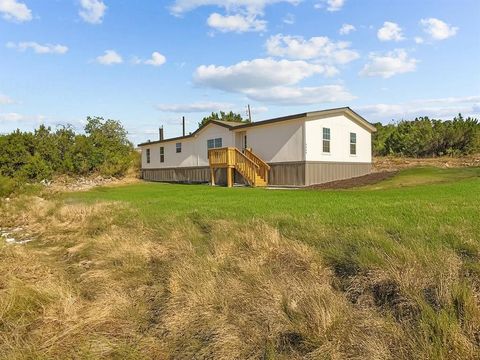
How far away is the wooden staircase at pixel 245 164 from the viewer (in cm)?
2159

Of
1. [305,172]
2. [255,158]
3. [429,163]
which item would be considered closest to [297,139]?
[305,172]

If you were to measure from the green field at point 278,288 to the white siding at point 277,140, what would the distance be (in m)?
12.9

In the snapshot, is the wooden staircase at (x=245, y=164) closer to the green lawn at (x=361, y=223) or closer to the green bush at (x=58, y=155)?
the green lawn at (x=361, y=223)

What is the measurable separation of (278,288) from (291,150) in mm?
16685

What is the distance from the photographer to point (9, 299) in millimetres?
4883

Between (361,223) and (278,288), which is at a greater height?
(361,223)

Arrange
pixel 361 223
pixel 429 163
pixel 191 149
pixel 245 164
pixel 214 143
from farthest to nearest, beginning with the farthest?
pixel 191 149 < pixel 214 143 < pixel 429 163 < pixel 245 164 < pixel 361 223

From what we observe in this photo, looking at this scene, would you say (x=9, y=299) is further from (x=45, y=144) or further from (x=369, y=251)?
(x=45, y=144)

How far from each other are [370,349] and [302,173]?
17.3 meters

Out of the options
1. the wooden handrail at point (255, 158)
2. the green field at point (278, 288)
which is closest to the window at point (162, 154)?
the wooden handrail at point (255, 158)

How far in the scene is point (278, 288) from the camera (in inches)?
184

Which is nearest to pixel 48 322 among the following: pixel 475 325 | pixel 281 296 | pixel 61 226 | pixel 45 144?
pixel 281 296

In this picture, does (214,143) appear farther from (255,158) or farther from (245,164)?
(245,164)

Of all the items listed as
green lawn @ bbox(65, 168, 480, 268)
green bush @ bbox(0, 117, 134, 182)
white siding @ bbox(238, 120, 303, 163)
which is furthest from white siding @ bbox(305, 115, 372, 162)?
green bush @ bbox(0, 117, 134, 182)
